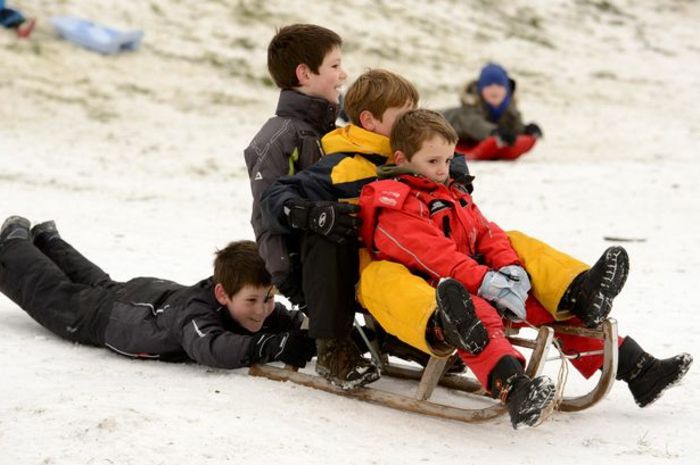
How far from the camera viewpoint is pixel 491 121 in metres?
10.8

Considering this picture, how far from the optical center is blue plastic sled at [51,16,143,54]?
472 inches

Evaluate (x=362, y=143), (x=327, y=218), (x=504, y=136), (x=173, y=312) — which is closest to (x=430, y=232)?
(x=327, y=218)

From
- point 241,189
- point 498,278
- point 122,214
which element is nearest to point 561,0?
point 241,189

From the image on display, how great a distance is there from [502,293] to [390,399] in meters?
0.55

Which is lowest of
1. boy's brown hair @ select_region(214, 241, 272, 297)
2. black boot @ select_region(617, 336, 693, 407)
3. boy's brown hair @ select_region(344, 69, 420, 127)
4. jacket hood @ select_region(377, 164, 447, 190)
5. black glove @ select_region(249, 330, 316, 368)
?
black glove @ select_region(249, 330, 316, 368)

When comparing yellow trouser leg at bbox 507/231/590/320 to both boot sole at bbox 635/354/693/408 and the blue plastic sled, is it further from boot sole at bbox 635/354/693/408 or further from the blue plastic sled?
the blue plastic sled

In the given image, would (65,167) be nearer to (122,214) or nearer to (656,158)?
(122,214)

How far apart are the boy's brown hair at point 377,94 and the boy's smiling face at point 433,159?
262 millimetres

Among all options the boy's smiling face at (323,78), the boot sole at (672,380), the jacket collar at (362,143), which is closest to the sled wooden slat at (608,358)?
the boot sole at (672,380)

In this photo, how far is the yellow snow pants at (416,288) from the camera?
341 cm

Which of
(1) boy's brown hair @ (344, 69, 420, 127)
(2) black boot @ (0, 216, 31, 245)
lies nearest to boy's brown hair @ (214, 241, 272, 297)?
(1) boy's brown hair @ (344, 69, 420, 127)

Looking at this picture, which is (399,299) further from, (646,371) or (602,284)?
(646,371)

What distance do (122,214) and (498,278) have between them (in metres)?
4.32

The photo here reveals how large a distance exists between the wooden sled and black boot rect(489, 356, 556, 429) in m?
0.14
